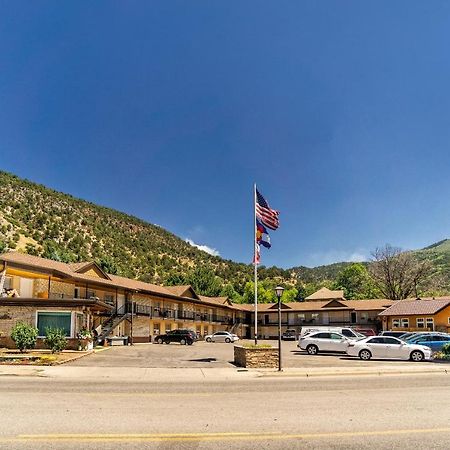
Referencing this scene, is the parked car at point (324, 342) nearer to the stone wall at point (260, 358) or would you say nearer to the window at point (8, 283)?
the stone wall at point (260, 358)

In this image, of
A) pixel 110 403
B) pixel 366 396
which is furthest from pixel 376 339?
pixel 110 403

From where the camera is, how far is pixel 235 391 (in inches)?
574

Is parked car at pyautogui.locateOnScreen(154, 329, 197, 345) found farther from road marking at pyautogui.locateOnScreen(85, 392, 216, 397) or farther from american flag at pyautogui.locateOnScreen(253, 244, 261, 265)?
→ road marking at pyautogui.locateOnScreen(85, 392, 216, 397)

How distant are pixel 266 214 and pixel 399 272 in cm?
5762

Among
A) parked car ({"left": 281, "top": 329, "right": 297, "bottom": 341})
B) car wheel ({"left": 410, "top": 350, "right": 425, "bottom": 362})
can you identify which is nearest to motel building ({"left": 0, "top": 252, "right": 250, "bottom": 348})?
parked car ({"left": 281, "top": 329, "right": 297, "bottom": 341})

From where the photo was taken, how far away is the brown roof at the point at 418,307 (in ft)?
180

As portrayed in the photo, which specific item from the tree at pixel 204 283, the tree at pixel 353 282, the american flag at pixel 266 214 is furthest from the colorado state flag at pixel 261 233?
the tree at pixel 353 282

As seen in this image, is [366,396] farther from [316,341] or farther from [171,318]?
[171,318]

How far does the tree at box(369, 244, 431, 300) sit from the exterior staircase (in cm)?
4734

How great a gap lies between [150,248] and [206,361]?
262 ft

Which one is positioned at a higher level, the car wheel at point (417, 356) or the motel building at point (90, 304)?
the motel building at point (90, 304)

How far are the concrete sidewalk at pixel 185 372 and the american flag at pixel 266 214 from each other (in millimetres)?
8256

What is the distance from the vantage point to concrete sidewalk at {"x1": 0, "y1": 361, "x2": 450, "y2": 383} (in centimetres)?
1912

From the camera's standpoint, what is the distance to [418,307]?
56625 millimetres
